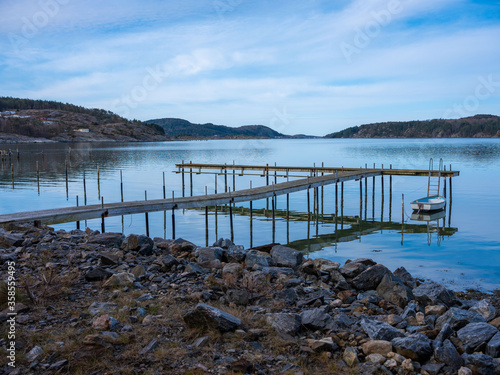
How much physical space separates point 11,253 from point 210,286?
5.63 metres

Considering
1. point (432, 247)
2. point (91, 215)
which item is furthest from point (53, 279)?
point (432, 247)

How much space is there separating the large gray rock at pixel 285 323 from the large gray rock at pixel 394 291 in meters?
3.99

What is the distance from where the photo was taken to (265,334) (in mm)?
7086

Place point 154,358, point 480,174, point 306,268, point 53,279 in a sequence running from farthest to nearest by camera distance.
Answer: point 480,174
point 306,268
point 53,279
point 154,358

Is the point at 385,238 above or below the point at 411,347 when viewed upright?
below

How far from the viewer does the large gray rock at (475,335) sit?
22.4ft

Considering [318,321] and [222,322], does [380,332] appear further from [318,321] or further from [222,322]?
[222,322]

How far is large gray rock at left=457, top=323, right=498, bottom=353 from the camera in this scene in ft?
22.4

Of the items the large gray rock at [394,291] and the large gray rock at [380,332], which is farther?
the large gray rock at [394,291]

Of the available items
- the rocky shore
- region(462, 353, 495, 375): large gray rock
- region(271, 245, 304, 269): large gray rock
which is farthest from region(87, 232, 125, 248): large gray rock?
region(462, 353, 495, 375): large gray rock

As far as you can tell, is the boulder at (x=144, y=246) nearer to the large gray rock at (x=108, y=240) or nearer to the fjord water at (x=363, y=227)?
the large gray rock at (x=108, y=240)

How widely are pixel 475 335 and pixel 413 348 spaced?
1.32 m

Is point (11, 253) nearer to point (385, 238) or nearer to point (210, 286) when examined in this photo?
point (210, 286)

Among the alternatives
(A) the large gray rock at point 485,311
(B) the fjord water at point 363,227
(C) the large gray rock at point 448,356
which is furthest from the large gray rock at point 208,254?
(B) the fjord water at point 363,227
